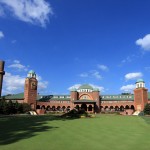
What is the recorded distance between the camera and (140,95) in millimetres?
80062

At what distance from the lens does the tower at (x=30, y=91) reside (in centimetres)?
8006

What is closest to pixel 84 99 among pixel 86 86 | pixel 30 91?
pixel 86 86

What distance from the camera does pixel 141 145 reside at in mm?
13539

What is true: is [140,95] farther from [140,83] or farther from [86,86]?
[86,86]

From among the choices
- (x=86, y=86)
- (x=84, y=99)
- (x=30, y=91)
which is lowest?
(x=84, y=99)

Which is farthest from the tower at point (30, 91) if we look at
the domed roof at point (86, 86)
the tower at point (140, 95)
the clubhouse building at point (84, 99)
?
the tower at point (140, 95)

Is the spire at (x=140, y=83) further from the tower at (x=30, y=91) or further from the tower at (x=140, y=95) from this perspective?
the tower at (x=30, y=91)

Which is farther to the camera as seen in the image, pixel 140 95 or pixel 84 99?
pixel 84 99

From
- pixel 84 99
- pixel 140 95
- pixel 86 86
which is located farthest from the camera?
pixel 86 86

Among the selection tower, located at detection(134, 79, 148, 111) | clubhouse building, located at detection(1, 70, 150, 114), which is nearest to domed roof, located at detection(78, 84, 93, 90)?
clubhouse building, located at detection(1, 70, 150, 114)

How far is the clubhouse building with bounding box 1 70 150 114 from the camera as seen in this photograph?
264ft

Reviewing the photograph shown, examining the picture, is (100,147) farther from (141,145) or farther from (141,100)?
(141,100)

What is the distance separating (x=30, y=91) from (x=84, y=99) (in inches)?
769

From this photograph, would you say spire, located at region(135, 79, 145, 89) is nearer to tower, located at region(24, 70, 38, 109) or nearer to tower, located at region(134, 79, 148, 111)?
tower, located at region(134, 79, 148, 111)
